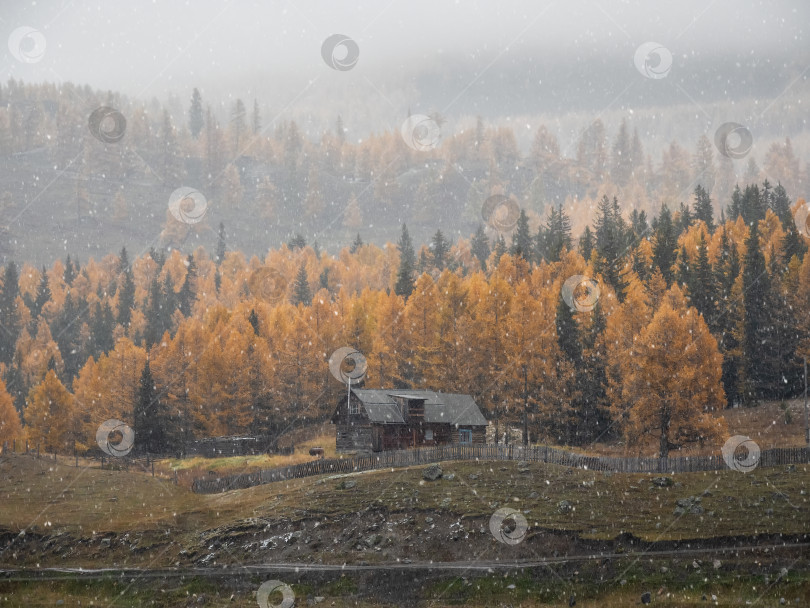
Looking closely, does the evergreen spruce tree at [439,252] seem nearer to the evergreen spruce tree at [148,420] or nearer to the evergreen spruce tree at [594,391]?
the evergreen spruce tree at [148,420]

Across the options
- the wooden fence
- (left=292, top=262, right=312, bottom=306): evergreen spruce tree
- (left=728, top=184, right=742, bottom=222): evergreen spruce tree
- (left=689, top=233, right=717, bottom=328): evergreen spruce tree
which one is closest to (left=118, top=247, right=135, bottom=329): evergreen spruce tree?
(left=292, top=262, right=312, bottom=306): evergreen spruce tree

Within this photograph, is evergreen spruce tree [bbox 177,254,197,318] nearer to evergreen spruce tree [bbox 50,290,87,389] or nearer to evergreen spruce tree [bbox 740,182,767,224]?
evergreen spruce tree [bbox 50,290,87,389]

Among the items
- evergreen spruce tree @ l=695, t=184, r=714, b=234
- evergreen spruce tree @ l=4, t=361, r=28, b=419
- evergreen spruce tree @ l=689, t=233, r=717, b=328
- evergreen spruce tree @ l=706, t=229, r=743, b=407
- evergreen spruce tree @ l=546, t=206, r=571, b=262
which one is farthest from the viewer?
evergreen spruce tree @ l=695, t=184, r=714, b=234

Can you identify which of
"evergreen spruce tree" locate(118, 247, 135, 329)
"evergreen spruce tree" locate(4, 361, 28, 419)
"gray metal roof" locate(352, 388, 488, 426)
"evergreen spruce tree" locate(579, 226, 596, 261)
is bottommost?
"evergreen spruce tree" locate(4, 361, 28, 419)

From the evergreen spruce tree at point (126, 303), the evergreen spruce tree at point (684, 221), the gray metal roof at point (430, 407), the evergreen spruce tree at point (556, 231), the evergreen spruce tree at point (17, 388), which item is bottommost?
the evergreen spruce tree at point (17, 388)

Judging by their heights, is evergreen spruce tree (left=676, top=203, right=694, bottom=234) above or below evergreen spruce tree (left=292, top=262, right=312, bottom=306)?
above

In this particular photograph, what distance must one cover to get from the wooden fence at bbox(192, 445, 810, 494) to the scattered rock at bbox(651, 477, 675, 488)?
2.44m

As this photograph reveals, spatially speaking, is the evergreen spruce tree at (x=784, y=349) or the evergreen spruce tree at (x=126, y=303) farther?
the evergreen spruce tree at (x=126, y=303)

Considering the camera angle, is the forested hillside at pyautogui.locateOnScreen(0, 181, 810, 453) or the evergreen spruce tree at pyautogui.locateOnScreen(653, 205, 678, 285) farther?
the evergreen spruce tree at pyautogui.locateOnScreen(653, 205, 678, 285)

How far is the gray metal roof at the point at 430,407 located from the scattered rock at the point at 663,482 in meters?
21.3

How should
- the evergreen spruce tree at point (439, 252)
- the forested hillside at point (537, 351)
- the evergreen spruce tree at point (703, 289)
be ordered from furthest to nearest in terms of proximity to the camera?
1. the evergreen spruce tree at point (439, 252)
2. the evergreen spruce tree at point (703, 289)
3. the forested hillside at point (537, 351)

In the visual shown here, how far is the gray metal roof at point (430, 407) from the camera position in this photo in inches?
2328

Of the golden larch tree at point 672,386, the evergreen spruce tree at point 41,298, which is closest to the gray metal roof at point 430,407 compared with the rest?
the golden larch tree at point 672,386

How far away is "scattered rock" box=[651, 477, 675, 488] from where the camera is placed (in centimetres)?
4006
